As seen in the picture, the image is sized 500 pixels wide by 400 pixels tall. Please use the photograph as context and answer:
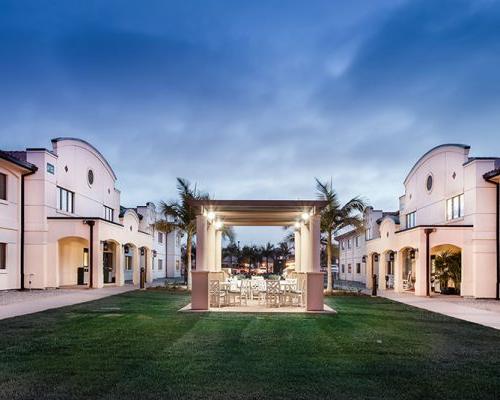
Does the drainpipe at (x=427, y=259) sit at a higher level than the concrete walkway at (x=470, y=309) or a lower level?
higher

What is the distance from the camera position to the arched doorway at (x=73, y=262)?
90.0 feet

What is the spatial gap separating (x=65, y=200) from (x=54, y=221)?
8.02 ft

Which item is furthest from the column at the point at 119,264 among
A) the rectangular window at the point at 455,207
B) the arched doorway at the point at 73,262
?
the rectangular window at the point at 455,207

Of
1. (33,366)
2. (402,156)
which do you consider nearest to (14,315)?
(33,366)

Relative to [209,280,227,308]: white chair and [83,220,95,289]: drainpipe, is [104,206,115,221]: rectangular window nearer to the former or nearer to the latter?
[83,220,95,289]: drainpipe

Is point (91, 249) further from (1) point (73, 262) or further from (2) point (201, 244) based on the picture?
(2) point (201, 244)

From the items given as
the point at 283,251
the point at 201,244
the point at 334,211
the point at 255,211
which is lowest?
the point at 283,251

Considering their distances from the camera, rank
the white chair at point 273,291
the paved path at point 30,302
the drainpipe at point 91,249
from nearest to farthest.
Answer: the paved path at point 30,302 → the white chair at point 273,291 → the drainpipe at point 91,249

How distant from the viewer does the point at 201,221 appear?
16172mm

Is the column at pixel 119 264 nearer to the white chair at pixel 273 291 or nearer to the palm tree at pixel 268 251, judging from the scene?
the white chair at pixel 273 291

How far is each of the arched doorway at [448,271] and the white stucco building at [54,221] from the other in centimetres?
1713

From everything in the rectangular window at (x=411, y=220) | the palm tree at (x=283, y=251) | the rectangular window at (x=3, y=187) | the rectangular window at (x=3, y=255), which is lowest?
the palm tree at (x=283, y=251)

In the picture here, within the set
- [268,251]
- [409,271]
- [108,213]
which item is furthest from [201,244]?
[268,251]

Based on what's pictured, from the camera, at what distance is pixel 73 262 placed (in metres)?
29.2
